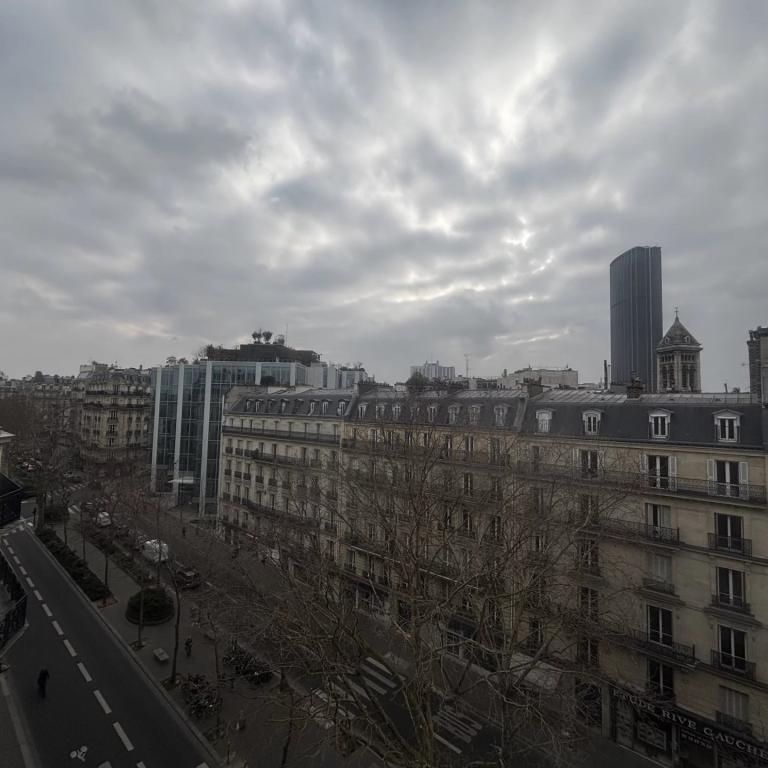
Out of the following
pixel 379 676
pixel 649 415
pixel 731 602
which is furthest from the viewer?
pixel 379 676

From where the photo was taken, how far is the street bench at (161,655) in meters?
20.8

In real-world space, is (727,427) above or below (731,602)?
above

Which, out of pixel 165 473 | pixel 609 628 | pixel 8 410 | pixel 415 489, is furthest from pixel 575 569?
pixel 8 410

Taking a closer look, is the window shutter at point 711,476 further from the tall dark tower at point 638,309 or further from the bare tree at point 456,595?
the tall dark tower at point 638,309

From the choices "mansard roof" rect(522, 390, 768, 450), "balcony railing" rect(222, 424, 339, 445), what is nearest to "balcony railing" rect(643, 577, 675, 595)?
"mansard roof" rect(522, 390, 768, 450)

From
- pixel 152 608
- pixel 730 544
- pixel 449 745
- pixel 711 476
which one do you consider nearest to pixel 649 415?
pixel 711 476

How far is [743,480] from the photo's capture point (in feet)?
54.6

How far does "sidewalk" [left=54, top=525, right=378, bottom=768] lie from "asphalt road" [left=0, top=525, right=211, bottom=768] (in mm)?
662

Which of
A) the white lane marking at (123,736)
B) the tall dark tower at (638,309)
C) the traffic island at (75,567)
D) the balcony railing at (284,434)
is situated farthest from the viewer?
the tall dark tower at (638,309)

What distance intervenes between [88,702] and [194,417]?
32.3 metres

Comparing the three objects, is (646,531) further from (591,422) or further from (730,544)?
(591,422)

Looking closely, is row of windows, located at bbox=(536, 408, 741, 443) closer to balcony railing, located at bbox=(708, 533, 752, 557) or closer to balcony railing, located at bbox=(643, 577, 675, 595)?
balcony railing, located at bbox=(708, 533, 752, 557)

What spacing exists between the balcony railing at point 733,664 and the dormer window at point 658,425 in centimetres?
829

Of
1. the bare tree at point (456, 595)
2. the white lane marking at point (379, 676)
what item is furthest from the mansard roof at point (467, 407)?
the white lane marking at point (379, 676)
